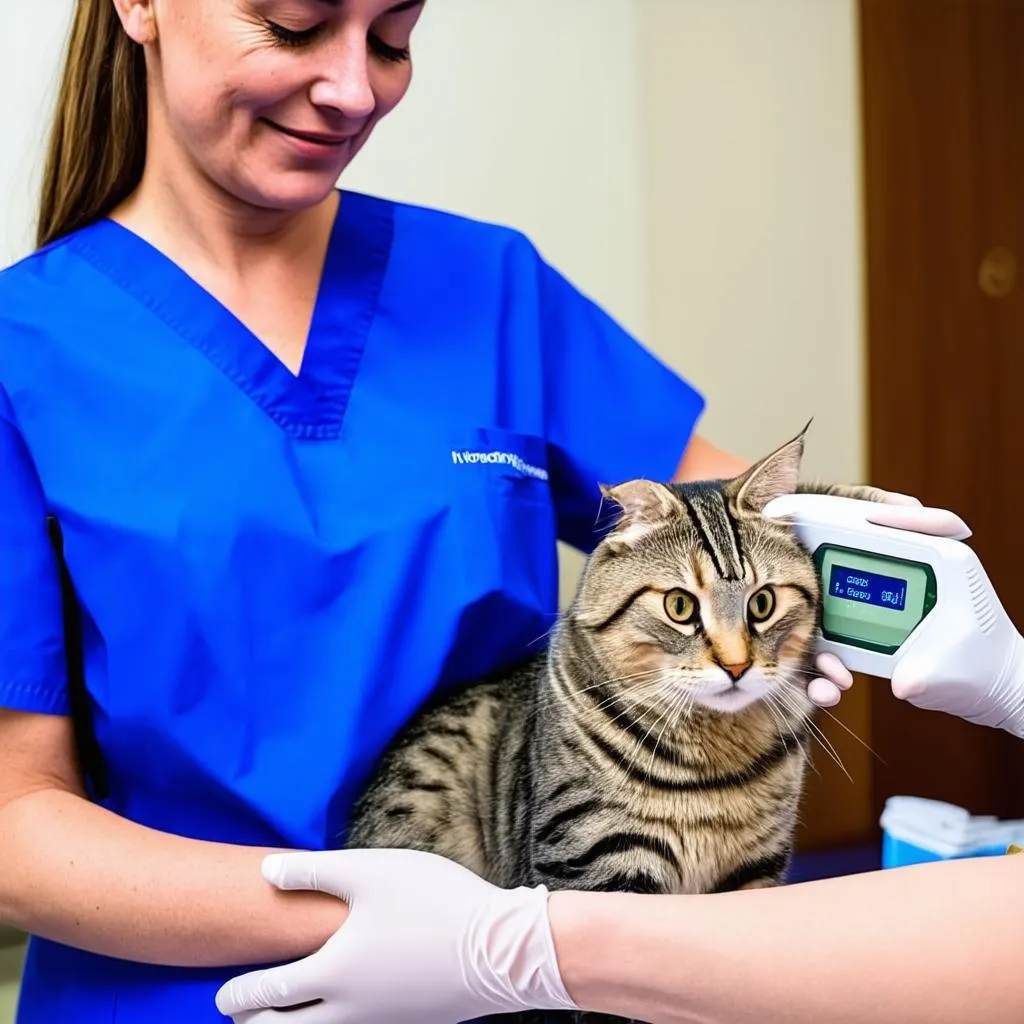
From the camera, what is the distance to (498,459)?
1.08m

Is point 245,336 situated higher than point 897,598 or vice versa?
point 245,336

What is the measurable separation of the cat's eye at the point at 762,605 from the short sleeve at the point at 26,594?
0.56 metres

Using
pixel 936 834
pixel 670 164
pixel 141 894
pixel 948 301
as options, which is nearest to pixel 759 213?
pixel 670 164

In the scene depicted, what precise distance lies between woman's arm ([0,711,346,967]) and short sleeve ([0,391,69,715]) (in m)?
0.08

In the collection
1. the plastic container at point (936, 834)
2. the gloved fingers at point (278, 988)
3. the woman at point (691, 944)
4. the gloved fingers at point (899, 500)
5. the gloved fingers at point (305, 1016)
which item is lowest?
the plastic container at point (936, 834)

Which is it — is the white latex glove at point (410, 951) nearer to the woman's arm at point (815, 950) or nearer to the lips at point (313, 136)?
the woman's arm at point (815, 950)

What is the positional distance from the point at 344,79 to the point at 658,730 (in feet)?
1.93

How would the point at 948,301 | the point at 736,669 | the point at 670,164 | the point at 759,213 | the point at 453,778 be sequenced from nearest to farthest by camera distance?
the point at 736,669 < the point at 453,778 < the point at 670,164 < the point at 759,213 < the point at 948,301

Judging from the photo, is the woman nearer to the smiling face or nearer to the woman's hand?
the woman's hand

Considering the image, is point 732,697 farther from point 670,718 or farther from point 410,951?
point 410,951

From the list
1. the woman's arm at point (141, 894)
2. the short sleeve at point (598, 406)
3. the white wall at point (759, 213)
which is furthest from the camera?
the white wall at point (759, 213)

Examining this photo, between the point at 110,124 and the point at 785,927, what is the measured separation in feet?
2.93

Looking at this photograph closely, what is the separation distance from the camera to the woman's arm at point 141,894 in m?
0.88

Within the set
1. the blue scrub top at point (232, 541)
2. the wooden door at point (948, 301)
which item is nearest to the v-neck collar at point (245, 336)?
the blue scrub top at point (232, 541)
